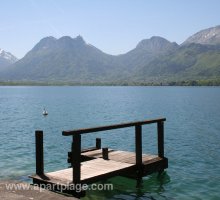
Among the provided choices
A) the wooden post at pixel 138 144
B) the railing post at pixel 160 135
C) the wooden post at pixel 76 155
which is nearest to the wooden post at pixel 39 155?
the wooden post at pixel 76 155

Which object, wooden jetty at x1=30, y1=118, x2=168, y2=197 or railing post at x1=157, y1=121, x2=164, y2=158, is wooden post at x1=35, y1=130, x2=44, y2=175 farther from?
railing post at x1=157, y1=121, x2=164, y2=158

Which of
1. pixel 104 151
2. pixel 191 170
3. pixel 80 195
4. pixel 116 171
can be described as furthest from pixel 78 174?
pixel 191 170

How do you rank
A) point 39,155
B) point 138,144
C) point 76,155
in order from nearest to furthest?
point 76,155 → point 39,155 → point 138,144

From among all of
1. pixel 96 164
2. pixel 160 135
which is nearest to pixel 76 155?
pixel 96 164

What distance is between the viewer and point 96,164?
18984 millimetres

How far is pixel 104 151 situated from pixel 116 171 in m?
3.46

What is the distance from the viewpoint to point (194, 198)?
18.2 meters

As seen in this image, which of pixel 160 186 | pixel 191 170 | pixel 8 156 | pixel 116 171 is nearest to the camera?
pixel 116 171

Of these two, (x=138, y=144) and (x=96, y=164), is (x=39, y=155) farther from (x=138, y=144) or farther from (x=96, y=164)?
(x=138, y=144)

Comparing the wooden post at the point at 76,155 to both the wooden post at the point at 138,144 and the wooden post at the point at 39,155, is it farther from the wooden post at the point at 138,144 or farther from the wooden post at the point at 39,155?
the wooden post at the point at 138,144

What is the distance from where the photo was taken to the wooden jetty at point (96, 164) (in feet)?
49.3

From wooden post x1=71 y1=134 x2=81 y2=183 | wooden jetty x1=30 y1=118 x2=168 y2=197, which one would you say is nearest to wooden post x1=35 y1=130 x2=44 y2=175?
wooden jetty x1=30 y1=118 x2=168 y2=197

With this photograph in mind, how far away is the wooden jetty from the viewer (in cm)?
1502

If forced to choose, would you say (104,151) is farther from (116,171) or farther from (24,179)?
(24,179)
